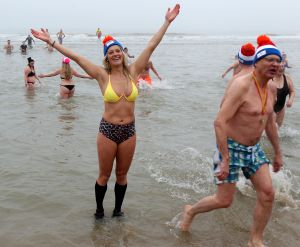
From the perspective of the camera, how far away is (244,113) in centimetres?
387

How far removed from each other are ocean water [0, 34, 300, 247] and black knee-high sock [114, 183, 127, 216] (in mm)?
114

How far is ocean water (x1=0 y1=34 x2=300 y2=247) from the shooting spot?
14.9ft

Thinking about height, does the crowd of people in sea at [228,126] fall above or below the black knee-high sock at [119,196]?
above

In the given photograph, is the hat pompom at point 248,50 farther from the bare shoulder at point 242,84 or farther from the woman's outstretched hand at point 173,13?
the bare shoulder at point 242,84

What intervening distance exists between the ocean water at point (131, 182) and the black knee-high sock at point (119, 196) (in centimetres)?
11

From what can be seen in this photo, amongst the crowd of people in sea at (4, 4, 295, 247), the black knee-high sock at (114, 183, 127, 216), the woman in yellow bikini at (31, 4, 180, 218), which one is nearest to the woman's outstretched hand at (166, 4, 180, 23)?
the crowd of people in sea at (4, 4, 295, 247)

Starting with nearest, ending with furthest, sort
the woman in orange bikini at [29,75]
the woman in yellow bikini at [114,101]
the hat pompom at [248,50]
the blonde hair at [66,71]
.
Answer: the woman in yellow bikini at [114,101], the hat pompom at [248,50], the blonde hair at [66,71], the woman in orange bikini at [29,75]

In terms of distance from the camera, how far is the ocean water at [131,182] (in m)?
4.55

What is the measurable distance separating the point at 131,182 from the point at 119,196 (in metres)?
1.18

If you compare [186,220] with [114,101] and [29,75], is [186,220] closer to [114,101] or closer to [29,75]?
Answer: [114,101]

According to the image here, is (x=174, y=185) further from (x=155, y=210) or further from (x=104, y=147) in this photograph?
(x=104, y=147)

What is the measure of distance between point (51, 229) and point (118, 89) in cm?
169

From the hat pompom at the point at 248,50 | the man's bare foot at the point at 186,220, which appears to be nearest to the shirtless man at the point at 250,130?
the man's bare foot at the point at 186,220

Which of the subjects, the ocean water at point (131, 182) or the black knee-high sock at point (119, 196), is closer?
the ocean water at point (131, 182)
